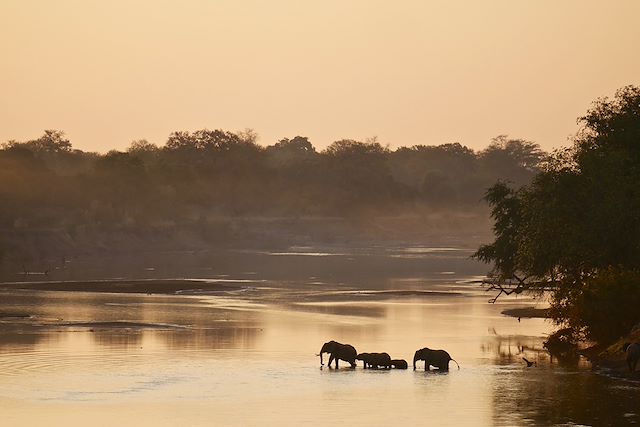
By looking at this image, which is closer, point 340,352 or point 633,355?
point 633,355

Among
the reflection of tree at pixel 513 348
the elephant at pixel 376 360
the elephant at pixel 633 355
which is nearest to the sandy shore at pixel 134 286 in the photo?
the reflection of tree at pixel 513 348

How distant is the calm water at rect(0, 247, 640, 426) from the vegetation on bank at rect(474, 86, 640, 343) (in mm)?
2438

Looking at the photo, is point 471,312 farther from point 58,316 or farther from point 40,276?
point 40,276

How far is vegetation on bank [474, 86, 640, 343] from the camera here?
51.3 metres

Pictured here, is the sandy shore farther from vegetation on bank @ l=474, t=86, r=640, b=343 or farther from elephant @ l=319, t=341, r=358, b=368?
elephant @ l=319, t=341, r=358, b=368

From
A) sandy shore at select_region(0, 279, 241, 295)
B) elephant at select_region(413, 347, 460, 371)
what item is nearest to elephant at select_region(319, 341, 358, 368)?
elephant at select_region(413, 347, 460, 371)

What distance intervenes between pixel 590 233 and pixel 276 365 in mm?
14915

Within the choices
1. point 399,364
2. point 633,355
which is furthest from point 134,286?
point 633,355

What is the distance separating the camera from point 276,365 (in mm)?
47750

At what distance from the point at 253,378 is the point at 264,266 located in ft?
288

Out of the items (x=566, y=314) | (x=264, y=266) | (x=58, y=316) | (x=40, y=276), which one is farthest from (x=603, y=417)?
(x=264, y=266)

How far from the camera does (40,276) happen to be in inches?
4186

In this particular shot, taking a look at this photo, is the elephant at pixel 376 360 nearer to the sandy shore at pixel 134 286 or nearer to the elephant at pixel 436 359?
the elephant at pixel 436 359

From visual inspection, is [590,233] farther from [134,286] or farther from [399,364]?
[134,286]
